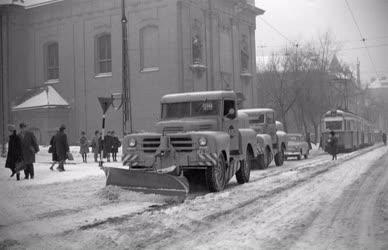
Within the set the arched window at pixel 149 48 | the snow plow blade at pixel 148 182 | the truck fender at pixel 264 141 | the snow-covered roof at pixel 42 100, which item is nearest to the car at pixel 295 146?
the truck fender at pixel 264 141

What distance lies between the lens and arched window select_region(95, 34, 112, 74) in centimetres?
4413

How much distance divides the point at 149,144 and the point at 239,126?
381cm

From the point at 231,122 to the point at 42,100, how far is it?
102 feet

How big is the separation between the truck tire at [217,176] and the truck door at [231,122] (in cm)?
128

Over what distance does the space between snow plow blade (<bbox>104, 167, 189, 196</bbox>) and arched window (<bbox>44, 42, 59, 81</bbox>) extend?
35824 millimetres

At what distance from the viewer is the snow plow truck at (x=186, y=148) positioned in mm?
13219

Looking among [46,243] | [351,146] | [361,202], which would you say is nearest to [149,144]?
[361,202]

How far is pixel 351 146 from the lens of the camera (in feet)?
135

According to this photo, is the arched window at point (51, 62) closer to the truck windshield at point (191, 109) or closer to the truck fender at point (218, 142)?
the truck windshield at point (191, 109)

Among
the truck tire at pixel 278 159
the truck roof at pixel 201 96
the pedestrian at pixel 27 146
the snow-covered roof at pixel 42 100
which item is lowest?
the truck tire at pixel 278 159

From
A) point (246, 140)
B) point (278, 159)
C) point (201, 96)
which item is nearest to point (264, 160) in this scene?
point (278, 159)

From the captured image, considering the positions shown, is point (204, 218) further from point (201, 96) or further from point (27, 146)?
point (27, 146)

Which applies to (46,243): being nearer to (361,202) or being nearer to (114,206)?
(114,206)

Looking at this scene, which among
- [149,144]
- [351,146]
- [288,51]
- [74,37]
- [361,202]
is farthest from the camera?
[288,51]
